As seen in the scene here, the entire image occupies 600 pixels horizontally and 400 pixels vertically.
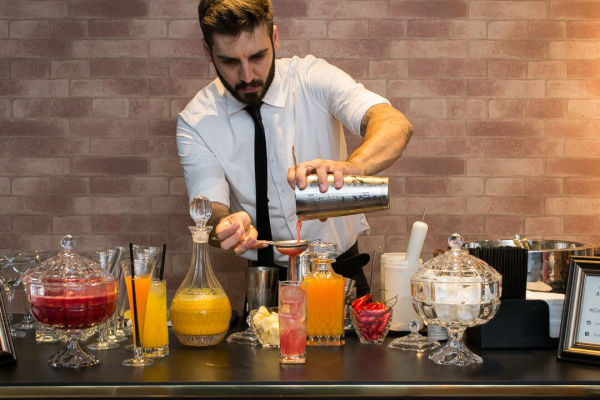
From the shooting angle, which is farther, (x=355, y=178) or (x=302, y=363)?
(x=355, y=178)

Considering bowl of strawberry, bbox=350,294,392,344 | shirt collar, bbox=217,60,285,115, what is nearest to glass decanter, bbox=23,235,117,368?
bowl of strawberry, bbox=350,294,392,344

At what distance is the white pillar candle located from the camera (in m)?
1.82

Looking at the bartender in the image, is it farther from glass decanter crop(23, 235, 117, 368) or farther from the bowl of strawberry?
glass decanter crop(23, 235, 117, 368)

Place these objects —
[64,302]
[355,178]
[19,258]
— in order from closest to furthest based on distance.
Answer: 1. [64,302]
2. [355,178]
3. [19,258]

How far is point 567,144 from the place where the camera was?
139 inches

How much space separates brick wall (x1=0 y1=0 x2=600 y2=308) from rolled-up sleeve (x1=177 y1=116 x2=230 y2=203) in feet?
2.59

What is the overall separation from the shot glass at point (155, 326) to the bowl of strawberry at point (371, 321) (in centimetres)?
46

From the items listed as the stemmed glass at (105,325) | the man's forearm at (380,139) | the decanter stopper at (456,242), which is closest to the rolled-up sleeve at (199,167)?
the man's forearm at (380,139)

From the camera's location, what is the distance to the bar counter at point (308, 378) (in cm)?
139

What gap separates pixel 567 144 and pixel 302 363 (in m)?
2.46

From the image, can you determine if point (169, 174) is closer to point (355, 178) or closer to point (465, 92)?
point (465, 92)

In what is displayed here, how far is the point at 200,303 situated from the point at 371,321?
1.35 feet

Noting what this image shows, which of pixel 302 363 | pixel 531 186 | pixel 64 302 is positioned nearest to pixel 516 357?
pixel 302 363

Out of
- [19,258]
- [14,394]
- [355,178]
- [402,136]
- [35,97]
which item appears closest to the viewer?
[14,394]
